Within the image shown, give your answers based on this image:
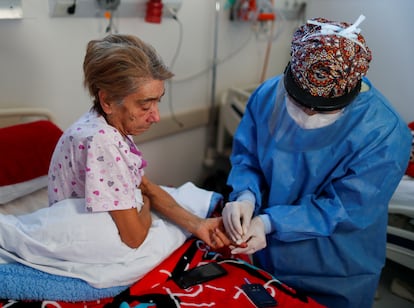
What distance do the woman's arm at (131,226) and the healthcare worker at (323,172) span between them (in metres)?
0.32

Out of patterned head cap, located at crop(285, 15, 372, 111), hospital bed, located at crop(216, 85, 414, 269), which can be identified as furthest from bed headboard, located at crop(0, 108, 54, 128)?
hospital bed, located at crop(216, 85, 414, 269)

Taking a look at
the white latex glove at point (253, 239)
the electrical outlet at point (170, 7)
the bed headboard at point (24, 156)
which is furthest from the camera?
the electrical outlet at point (170, 7)

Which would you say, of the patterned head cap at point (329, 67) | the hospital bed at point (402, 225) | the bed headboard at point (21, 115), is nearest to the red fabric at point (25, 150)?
the bed headboard at point (21, 115)

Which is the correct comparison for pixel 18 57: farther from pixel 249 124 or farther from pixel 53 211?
pixel 249 124

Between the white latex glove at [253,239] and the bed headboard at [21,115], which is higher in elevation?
the bed headboard at [21,115]

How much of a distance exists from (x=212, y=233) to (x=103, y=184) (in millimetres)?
488

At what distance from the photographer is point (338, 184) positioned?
1.36m

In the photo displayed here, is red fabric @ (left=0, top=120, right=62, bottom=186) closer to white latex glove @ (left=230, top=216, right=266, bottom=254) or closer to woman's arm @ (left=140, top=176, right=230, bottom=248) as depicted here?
woman's arm @ (left=140, top=176, right=230, bottom=248)

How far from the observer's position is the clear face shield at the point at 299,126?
1.25m

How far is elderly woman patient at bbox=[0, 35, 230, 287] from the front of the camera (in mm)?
1134

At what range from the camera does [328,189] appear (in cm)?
140

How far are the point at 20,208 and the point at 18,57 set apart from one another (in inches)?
26.6

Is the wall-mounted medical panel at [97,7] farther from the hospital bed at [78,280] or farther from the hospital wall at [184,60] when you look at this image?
the hospital bed at [78,280]

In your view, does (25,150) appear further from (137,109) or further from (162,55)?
(162,55)
